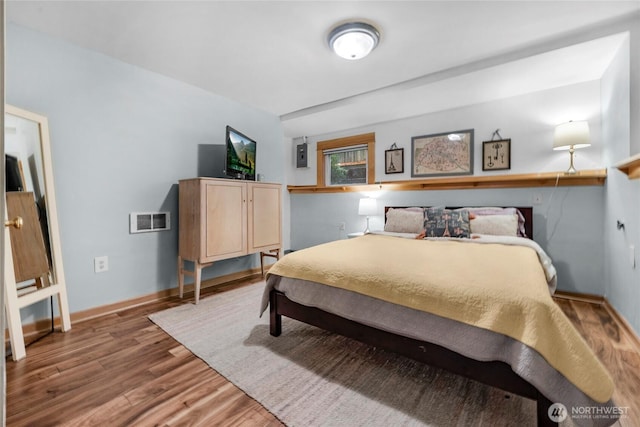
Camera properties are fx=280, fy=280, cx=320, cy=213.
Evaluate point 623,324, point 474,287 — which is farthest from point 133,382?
point 623,324

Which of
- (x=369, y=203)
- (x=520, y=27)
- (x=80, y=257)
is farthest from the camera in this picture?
(x=369, y=203)

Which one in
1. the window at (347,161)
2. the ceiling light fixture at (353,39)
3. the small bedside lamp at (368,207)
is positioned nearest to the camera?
the ceiling light fixture at (353,39)

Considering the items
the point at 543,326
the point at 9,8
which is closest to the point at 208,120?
the point at 9,8

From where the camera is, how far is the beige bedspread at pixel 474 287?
1.05 metres

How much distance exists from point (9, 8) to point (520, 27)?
353 cm

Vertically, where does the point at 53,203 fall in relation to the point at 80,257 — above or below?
above

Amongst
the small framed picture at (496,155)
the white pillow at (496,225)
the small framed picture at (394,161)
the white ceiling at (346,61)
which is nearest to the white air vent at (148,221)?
the white ceiling at (346,61)

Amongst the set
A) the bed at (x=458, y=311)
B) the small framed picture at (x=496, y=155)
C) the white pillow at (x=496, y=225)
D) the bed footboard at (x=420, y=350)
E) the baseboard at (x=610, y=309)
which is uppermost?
the small framed picture at (x=496, y=155)

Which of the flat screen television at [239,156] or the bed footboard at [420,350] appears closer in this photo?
the bed footboard at [420,350]

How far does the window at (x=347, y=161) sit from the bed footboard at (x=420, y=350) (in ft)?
8.81

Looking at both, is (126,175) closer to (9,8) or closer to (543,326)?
(9,8)

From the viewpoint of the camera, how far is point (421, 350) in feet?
4.60

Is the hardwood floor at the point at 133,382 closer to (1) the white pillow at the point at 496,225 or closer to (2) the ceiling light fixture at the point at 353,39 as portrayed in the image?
(1) the white pillow at the point at 496,225

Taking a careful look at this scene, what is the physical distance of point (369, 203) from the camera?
12.6 feet
